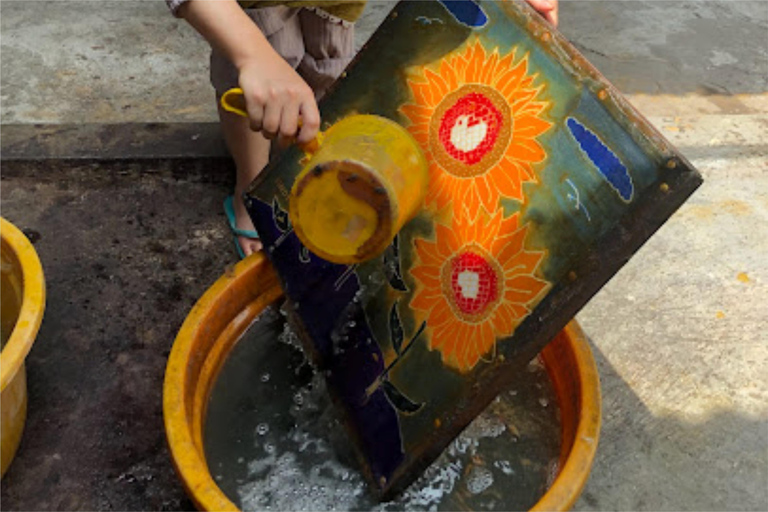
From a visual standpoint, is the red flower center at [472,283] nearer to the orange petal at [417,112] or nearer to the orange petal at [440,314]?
the orange petal at [440,314]

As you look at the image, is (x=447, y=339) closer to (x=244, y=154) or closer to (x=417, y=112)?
(x=417, y=112)

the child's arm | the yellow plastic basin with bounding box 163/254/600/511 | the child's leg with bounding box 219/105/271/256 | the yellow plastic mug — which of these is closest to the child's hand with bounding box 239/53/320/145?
the child's arm

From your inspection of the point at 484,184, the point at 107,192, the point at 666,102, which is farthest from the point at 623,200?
the point at 666,102

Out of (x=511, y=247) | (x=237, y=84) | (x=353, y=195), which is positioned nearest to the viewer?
(x=353, y=195)

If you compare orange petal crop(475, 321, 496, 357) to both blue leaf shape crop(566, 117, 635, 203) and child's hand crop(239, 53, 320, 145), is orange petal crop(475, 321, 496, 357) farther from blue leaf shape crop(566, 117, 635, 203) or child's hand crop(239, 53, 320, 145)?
child's hand crop(239, 53, 320, 145)

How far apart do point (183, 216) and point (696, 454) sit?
5.06 ft

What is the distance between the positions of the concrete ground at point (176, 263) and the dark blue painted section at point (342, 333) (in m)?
0.42

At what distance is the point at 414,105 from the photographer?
1.53m

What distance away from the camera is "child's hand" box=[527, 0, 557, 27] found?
1634mm

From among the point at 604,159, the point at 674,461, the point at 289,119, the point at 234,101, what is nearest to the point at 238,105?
the point at 234,101

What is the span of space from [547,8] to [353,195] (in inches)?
27.5

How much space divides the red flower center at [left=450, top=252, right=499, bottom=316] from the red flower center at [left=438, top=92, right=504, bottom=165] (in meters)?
0.18

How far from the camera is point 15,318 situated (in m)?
1.72

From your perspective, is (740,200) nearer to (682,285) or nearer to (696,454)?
(682,285)
